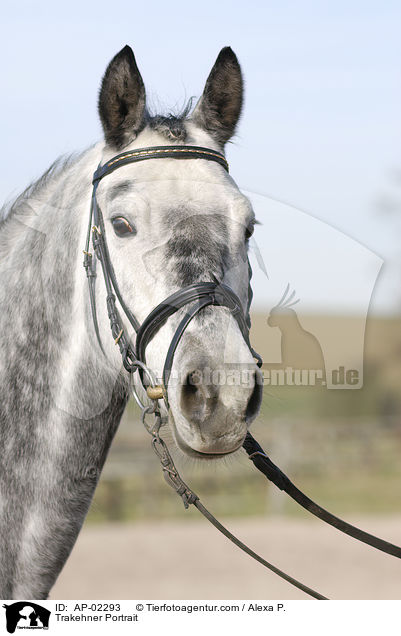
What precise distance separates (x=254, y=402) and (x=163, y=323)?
0.48 meters

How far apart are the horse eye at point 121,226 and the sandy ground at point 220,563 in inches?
330

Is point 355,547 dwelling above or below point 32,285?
below

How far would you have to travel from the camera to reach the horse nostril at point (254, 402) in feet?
7.87

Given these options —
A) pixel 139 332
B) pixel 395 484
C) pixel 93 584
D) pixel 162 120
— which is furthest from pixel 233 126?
pixel 395 484

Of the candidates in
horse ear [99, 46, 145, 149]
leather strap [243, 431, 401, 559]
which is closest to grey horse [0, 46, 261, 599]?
horse ear [99, 46, 145, 149]

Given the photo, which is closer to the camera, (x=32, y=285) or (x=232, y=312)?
(x=232, y=312)

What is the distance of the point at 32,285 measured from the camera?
120 inches

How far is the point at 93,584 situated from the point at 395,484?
12.0 metres

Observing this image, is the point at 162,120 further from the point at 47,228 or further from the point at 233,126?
the point at 47,228

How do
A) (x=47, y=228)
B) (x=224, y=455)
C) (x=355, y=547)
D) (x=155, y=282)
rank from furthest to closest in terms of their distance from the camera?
1. (x=355, y=547)
2. (x=47, y=228)
3. (x=155, y=282)
4. (x=224, y=455)

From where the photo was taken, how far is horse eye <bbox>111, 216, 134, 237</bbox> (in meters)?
2.72
